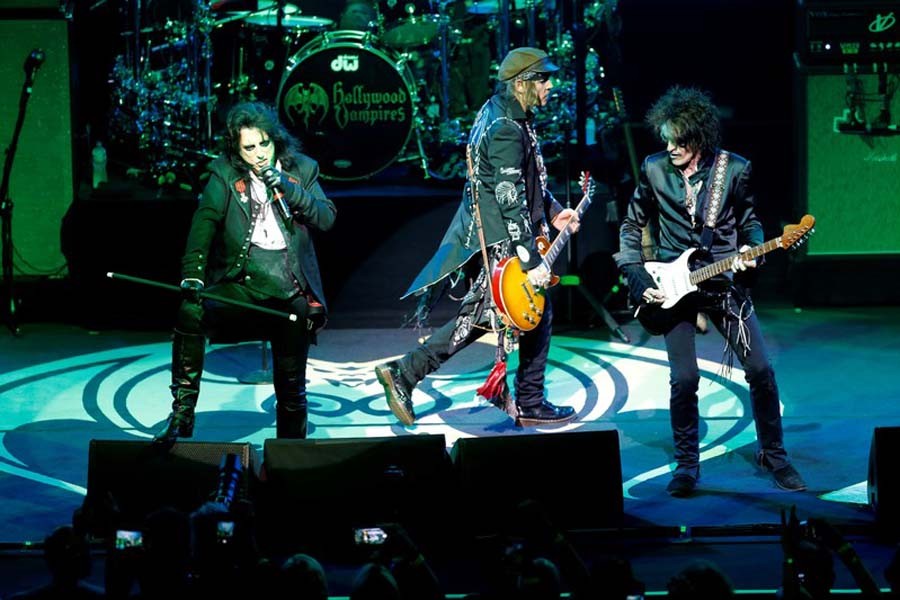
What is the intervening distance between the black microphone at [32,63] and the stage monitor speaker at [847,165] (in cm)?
582

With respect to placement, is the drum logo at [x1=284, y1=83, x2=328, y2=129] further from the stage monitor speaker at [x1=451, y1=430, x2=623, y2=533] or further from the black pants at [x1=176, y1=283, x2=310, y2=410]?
the stage monitor speaker at [x1=451, y1=430, x2=623, y2=533]

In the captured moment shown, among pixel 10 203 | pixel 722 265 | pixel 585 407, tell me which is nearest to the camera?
pixel 722 265

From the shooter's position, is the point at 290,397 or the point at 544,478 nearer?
the point at 544,478

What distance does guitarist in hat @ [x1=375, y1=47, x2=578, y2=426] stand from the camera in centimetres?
792

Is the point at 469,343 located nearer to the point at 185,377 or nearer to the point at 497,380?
the point at 497,380

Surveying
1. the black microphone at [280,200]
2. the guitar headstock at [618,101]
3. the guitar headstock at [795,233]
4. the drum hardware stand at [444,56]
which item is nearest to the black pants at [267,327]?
the black microphone at [280,200]

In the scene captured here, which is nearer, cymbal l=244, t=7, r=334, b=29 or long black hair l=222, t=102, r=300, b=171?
long black hair l=222, t=102, r=300, b=171

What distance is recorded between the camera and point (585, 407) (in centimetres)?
875

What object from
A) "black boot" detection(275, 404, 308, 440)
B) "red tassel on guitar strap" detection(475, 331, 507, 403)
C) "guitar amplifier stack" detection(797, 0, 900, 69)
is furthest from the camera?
"guitar amplifier stack" detection(797, 0, 900, 69)

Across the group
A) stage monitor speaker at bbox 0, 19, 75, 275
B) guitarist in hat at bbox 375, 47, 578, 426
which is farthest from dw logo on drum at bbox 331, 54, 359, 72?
guitarist in hat at bbox 375, 47, 578, 426

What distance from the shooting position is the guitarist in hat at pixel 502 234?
312 inches

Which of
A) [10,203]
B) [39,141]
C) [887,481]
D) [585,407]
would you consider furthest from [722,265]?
[39,141]

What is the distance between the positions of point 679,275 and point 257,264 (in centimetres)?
204

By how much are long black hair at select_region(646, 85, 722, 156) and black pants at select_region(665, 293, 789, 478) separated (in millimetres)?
746
